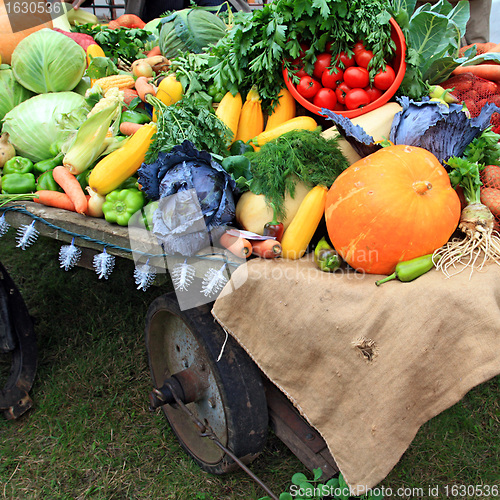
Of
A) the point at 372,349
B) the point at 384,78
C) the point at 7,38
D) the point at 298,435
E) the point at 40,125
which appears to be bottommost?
the point at 298,435

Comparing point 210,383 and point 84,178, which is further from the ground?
point 84,178

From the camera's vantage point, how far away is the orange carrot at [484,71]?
2.67m

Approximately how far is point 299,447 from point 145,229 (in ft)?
3.76

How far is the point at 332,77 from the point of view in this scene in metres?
2.25

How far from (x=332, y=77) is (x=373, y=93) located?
23 centimetres

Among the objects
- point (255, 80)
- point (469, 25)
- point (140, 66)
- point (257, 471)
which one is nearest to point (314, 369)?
point (257, 471)

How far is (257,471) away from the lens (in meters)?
2.27

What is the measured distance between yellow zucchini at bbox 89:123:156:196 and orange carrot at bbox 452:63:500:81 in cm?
202

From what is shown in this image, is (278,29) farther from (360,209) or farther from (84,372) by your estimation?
(84,372)

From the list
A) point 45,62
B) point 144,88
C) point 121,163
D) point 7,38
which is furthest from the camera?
point 7,38

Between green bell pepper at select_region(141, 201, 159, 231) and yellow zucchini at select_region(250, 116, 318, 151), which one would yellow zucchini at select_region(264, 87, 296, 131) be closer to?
yellow zucchini at select_region(250, 116, 318, 151)

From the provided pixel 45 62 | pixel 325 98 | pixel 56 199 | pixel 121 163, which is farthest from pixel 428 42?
pixel 45 62

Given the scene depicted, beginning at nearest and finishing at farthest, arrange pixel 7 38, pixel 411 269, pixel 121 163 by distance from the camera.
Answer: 1. pixel 411 269
2. pixel 121 163
3. pixel 7 38

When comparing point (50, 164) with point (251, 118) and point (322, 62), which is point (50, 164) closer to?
point (251, 118)
